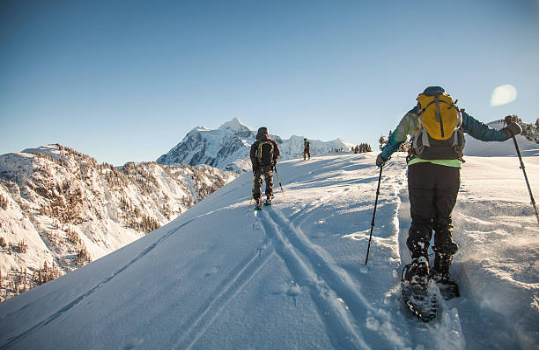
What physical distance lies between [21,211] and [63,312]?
72957mm

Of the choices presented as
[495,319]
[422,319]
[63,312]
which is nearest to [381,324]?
[422,319]

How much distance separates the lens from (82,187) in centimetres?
6950

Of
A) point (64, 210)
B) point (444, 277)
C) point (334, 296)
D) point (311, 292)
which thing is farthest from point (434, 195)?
point (64, 210)

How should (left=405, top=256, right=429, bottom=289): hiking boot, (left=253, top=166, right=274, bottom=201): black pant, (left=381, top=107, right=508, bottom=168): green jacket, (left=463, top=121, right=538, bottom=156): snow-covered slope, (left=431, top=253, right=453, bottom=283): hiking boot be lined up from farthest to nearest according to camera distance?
(left=463, top=121, right=538, bottom=156): snow-covered slope, (left=253, top=166, right=274, bottom=201): black pant, (left=381, top=107, right=508, bottom=168): green jacket, (left=431, top=253, right=453, bottom=283): hiking boot, (left=405, top=256, right=429, bottom=289): hiking boot

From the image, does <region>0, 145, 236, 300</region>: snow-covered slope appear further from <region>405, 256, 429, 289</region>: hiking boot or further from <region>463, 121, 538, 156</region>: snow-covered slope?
<region>463, 121, 538, 156</region>: snow-covered slope

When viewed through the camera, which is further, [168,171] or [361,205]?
[168,171]

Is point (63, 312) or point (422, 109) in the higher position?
point (422, 109)

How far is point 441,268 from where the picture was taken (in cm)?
242

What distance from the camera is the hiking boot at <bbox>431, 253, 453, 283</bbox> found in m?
2.38

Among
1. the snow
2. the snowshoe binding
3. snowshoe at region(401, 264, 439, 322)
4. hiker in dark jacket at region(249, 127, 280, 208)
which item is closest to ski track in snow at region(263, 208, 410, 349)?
the snow

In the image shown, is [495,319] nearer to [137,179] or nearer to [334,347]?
[334,347]

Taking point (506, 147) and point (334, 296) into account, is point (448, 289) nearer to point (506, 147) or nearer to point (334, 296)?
point (334, 296)

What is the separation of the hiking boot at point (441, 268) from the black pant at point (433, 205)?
5 cm

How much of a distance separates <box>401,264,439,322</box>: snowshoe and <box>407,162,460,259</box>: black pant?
349mm
